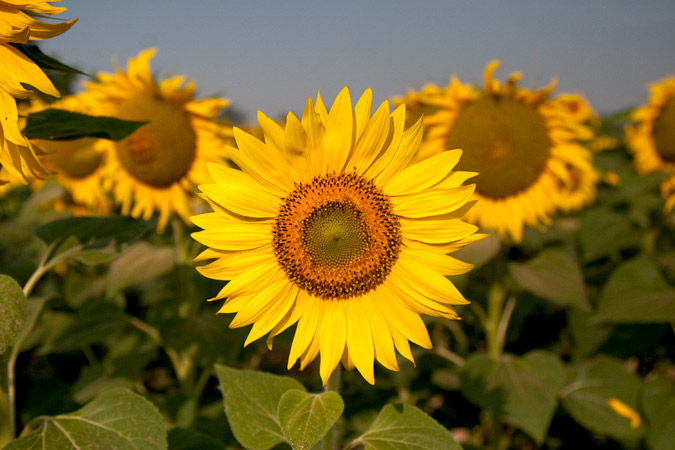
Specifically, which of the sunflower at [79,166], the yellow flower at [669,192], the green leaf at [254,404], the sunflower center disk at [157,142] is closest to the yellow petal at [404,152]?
the green leaf at [254,404]

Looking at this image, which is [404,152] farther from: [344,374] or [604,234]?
[604,234]

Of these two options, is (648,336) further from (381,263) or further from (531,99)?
(381,263)

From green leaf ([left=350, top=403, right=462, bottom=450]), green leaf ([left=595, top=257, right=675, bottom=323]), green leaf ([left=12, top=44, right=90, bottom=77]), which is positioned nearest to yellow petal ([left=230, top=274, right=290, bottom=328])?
green leaf ([left=350, top=403, right=462, bottom=450])

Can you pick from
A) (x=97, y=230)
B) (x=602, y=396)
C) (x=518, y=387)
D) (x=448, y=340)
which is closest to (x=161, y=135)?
(x=97, y=230)

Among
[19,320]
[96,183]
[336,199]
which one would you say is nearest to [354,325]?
[336,199]

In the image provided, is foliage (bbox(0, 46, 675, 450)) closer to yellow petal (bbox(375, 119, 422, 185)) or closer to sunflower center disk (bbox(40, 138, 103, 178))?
sunflower center disk (bbox(40, 138, 103, 178))

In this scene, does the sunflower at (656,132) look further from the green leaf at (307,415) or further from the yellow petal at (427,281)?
the green leaf at (307,415)
